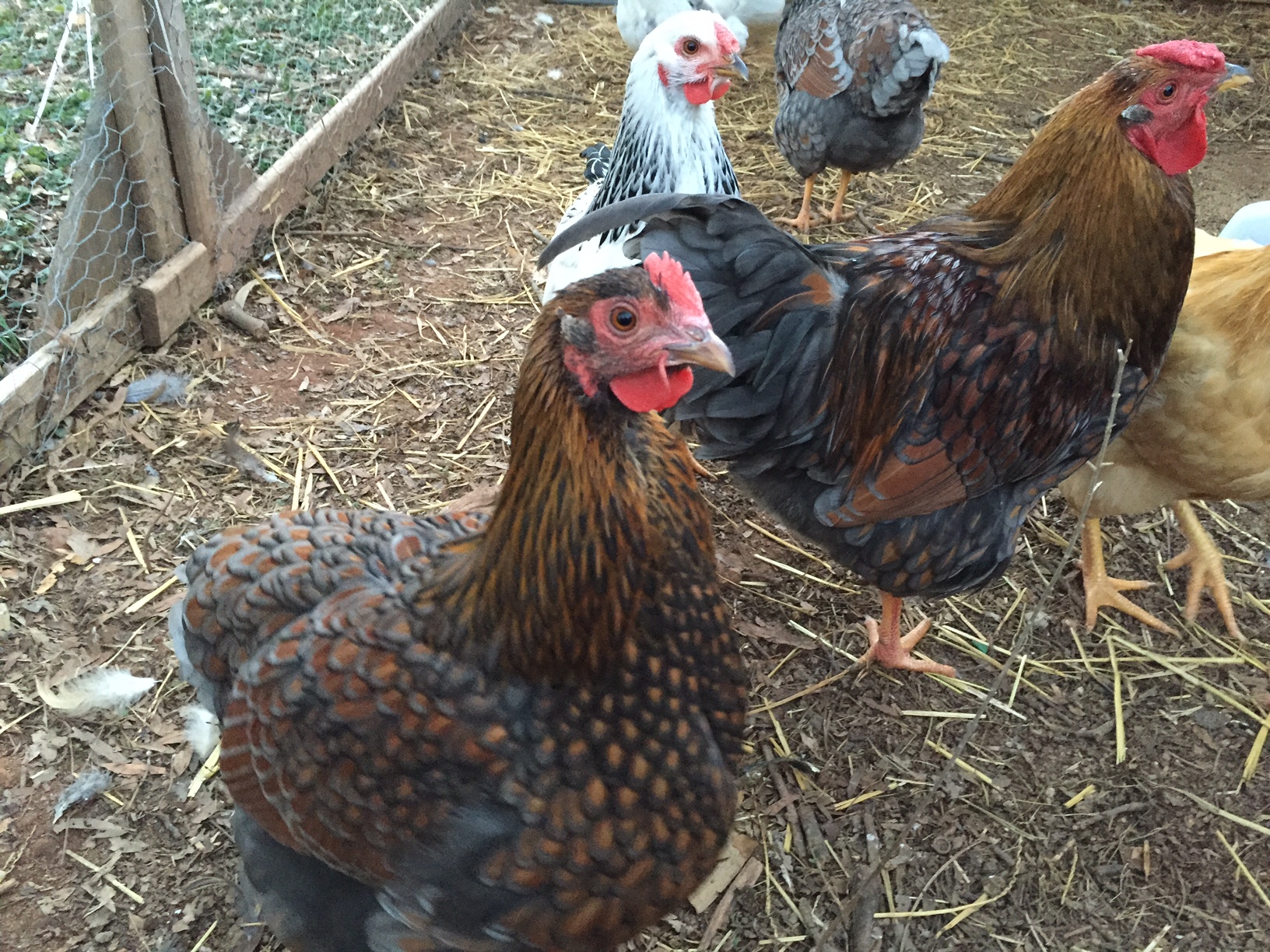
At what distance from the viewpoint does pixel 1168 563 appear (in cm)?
333

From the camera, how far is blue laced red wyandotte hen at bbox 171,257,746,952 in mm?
1625

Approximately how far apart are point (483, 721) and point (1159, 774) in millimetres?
2218

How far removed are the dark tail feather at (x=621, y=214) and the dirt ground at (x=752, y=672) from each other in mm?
1415

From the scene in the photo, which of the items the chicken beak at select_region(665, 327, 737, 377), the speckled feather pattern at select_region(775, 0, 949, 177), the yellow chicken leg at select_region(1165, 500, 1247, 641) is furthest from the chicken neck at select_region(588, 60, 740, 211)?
the yellow chicken leg at select_region(1165, 500, 1247, 641)

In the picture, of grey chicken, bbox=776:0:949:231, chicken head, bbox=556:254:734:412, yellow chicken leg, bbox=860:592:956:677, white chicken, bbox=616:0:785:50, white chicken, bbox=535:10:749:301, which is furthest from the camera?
white chicken, bbox=616:0:785:50

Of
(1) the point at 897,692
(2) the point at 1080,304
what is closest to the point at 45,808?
(1) the point at 897,692

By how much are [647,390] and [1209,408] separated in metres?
2.02

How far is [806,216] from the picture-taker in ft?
16.2

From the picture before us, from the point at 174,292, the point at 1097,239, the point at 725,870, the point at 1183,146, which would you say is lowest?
the point at 725,870

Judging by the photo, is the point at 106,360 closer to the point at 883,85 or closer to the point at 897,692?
the point at 897,692

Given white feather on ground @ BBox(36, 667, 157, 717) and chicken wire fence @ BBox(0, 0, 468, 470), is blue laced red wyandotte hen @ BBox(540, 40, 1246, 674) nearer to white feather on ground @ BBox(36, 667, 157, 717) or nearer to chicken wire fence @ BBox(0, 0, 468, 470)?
white feather on ground @ BBox(36, 667, 157, 717)

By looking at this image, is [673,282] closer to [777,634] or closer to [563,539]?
[563,539]

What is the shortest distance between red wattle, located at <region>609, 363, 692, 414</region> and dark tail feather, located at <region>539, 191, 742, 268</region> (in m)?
0.76

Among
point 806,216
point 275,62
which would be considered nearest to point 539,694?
point 806,216
